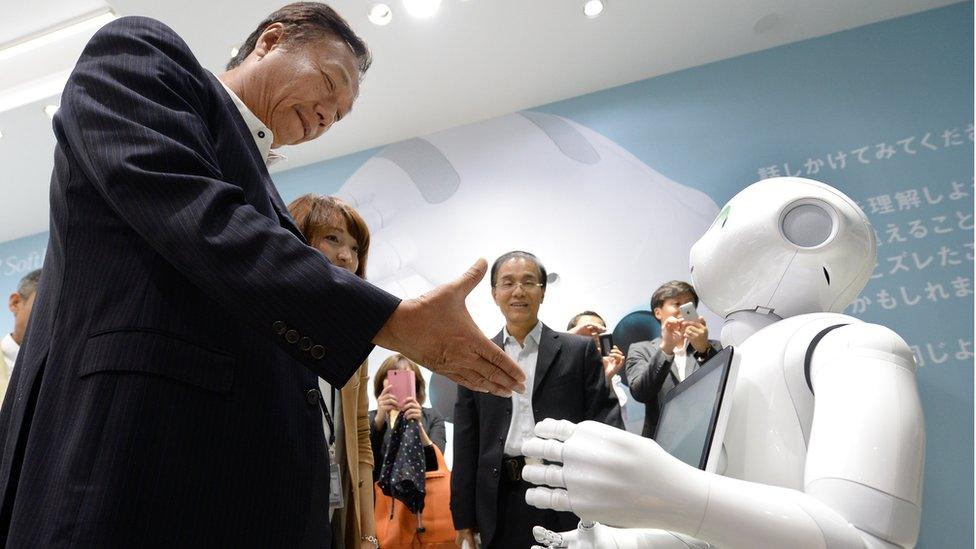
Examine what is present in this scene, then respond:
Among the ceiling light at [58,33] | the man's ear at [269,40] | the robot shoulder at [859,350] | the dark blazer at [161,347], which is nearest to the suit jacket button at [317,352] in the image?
the dark blazer at [161,347]

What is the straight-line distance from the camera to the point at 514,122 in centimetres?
536

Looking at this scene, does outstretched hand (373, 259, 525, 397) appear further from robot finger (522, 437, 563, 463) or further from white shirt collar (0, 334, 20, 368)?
white shirt collar (0, 334, 20, 368)

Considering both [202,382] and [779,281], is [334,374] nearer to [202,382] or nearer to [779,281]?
[202,382]

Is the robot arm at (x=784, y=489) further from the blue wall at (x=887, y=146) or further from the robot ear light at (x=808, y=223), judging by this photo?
the blue wall at (x=887, y=146)

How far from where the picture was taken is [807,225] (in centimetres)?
162

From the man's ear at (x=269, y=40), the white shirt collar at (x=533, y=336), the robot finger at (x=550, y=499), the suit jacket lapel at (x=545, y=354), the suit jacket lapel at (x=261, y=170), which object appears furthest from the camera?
the white shirt collar at (x=533, y=336)

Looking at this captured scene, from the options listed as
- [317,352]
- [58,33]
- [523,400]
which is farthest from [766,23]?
[58,33]

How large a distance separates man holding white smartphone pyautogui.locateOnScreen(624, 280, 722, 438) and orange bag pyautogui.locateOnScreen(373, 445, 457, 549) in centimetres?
104

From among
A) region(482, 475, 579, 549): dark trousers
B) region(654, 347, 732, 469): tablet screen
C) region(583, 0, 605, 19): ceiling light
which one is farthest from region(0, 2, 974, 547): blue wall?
region(654, 347, 732, 469): tablet screen

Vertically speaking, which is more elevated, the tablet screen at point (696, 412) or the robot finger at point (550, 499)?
the tablet screen at point (696, 412)

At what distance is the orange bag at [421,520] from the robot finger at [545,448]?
2.15 metres

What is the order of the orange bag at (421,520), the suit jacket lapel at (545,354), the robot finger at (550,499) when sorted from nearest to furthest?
the robot finger at (550,499) < the suit jacket lapel at (545,354) < the orange bag at (421,520)

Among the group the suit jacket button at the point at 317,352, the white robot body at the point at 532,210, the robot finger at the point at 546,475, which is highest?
the white robot body at the point at 532,210

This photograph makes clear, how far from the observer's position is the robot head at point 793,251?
5.24ft
